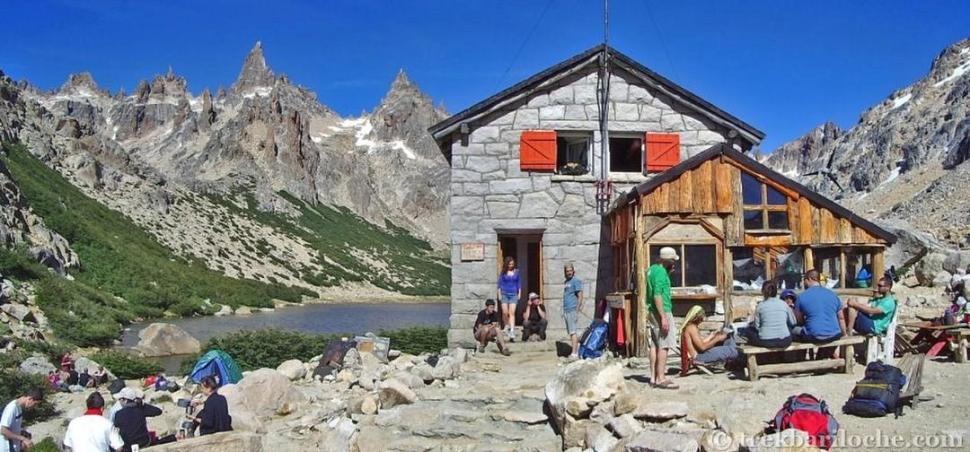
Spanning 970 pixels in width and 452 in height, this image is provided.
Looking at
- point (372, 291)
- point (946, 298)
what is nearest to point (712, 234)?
point (946, 298)

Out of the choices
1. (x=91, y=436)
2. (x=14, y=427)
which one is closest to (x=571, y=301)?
(x=91, y=436)

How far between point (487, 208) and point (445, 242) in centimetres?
12964

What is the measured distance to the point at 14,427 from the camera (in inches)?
362

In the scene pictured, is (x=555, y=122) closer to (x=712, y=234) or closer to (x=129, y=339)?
(x=712, y=234)

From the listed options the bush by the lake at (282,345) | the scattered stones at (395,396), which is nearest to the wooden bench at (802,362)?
the scattered stones at (395,396)

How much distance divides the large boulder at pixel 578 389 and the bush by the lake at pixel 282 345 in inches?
406

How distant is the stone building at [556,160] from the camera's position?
15258 millimetres

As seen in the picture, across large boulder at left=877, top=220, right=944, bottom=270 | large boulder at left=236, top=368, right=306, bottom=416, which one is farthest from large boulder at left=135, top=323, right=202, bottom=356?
large boulder at left=877, top=220, right=944, bottom=270

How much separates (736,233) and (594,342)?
10.4ft

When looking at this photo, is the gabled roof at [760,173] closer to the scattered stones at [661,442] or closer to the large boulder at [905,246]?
the scattered stones at [661,442]

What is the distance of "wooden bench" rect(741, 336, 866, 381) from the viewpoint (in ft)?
31.4

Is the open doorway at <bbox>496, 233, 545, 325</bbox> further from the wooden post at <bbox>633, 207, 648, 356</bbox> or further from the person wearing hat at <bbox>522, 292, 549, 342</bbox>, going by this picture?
the wooden post at <bbox>633, 207, 648, 356</bbox>

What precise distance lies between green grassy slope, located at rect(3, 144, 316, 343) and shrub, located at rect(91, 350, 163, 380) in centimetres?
638

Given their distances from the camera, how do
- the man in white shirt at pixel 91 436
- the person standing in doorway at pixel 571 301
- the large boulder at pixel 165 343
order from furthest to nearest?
the large boulder at pixel 165 343
the person standing in doorway at pixel 571 301
the man in white shirt at pixel 91 436
